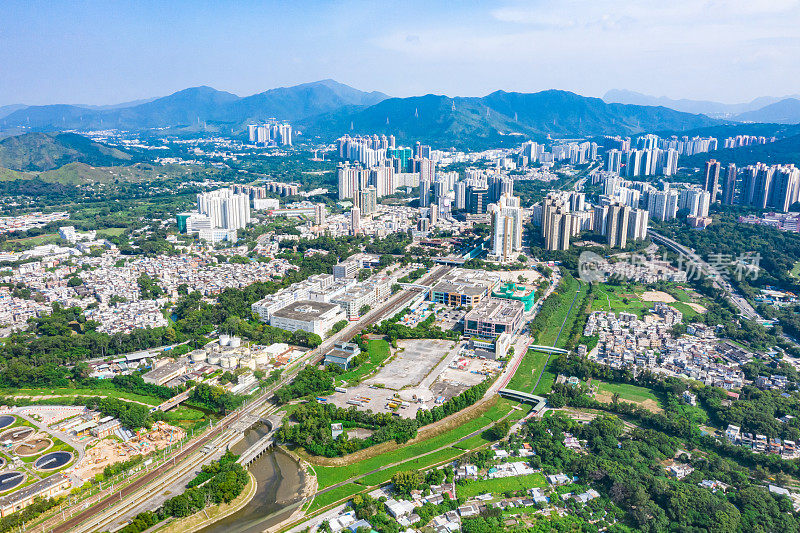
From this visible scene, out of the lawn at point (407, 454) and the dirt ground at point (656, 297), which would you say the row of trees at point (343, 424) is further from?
the dirt ground at point (656, 297)

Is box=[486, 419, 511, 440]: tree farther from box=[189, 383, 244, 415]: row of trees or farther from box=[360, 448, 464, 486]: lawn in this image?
box=[189, 383, 244, 415]: row of trees

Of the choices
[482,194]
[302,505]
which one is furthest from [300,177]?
[302,505]

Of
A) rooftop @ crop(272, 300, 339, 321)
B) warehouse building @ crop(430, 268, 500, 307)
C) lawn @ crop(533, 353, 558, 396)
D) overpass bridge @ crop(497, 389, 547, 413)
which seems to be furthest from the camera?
warehouse building @ crop(430, 268, 500, 307)

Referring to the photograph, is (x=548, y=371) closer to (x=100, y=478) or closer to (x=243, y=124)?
(x=100, y=478)

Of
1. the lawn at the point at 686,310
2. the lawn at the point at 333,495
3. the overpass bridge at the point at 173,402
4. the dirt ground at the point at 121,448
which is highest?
the lawn at the point at 686,310

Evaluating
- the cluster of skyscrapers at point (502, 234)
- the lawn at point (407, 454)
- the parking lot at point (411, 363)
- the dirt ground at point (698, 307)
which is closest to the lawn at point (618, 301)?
the dirt ground at point (698, 307)

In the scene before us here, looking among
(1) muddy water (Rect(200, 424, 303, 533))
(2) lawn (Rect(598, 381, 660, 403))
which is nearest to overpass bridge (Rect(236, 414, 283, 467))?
→ (1) muddy water (Rect(200, 424, 303, 533))

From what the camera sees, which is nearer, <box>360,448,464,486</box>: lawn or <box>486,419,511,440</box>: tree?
<box>360,448,464,486</box>: lawn
